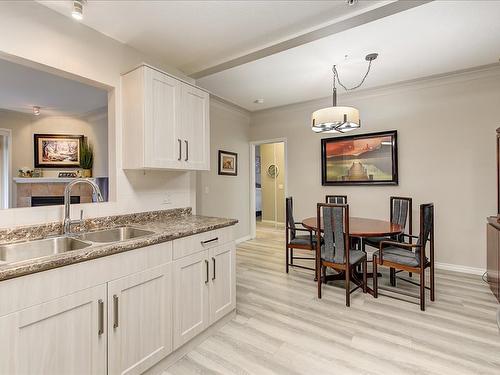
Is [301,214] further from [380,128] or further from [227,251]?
[227,251]

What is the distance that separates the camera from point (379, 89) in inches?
157

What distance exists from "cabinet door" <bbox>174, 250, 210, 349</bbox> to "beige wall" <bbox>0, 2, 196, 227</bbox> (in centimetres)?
89

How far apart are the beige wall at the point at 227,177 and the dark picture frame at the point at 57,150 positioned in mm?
2482

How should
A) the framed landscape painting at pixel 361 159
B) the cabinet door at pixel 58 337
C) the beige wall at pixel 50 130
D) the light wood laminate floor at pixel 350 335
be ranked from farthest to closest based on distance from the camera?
the beige wall at pixel 50 130 → the framed landscape painting at pixel 361 159 → the light wood laminate floor at pixel 350 335 → the cabinet door at pixel 58 337

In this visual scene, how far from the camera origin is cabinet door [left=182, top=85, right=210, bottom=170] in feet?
8.20

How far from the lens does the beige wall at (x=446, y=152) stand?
3.37 metres

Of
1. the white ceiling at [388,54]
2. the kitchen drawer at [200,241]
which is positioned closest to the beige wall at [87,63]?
the kitchen drawer at [200,241]

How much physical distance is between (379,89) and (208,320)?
3.93m

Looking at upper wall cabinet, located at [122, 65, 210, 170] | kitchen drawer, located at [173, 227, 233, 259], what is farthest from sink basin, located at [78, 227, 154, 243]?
upper wall cabinet, located at [122, 65, 210, 170]

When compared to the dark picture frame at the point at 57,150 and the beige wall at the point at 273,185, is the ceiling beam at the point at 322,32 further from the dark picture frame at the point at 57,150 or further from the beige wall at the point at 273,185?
the beige wall at the point at 273,185

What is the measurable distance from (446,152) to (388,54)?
1.69 meters

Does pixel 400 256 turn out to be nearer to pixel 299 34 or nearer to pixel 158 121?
pixel 299 34

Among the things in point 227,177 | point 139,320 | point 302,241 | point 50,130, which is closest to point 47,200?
point 50,130

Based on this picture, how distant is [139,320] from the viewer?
159 cm
